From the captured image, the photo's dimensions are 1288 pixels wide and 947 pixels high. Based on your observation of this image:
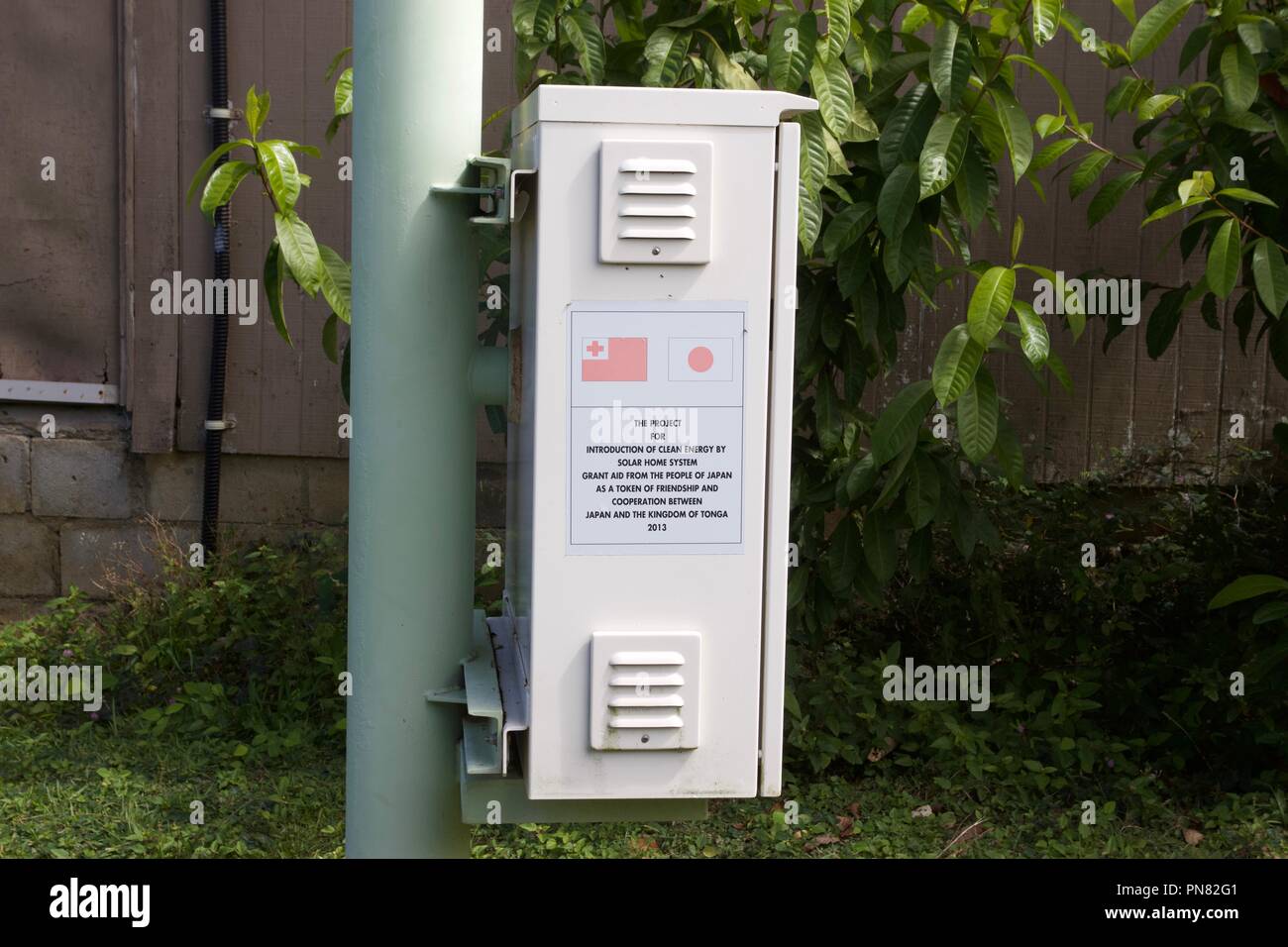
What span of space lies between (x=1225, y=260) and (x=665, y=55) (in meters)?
1.35

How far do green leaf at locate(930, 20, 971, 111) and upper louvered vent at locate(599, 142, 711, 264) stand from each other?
4.84 ft

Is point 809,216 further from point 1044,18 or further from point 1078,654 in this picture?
point 1078,654

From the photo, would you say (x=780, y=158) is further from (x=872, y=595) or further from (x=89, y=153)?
(x=89, y=153)

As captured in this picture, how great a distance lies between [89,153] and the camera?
4980 millimetres

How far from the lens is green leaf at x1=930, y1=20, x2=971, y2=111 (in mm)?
3006

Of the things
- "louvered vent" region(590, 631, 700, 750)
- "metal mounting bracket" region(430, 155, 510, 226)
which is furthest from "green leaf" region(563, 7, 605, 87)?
"louvered vent" region(590, 631, 700, 750)

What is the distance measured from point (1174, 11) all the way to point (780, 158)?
2.04 meters

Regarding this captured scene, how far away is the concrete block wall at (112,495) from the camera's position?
5.08m

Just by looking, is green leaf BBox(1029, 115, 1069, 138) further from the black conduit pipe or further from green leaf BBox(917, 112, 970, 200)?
the black conduit pipe

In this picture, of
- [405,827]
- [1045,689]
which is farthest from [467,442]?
[1045,689]

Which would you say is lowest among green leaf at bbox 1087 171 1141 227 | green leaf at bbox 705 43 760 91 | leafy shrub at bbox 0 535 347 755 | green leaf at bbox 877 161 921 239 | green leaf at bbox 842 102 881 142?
leafy shrub at bbox 0 535 347 755

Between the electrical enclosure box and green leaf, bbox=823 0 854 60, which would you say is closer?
the electrical enclosure box

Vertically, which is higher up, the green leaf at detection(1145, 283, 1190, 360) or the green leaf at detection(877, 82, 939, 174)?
the green leaf at detection(877, 82, 939, 174)

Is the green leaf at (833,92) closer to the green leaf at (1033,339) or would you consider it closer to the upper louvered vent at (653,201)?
the green leaf at (1033,339)
